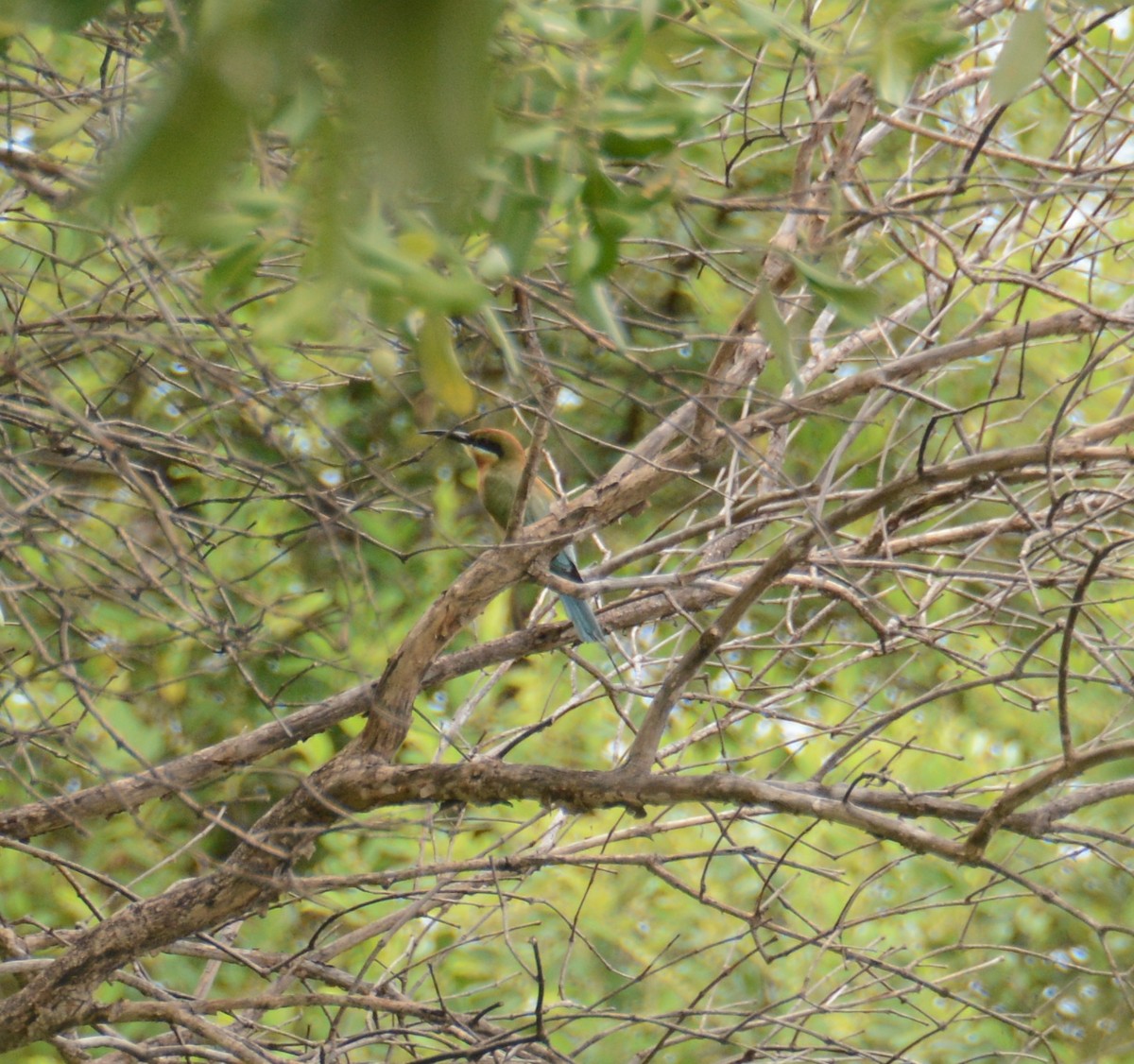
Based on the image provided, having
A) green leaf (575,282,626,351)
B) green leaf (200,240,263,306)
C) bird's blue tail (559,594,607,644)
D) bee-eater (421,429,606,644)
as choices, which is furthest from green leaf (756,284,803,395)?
bee-eater (421,429,606,644)

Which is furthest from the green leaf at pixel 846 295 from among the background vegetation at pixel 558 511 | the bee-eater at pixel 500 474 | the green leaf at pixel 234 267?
the bee-eater at pixel 500 474

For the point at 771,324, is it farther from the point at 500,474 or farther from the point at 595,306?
the point at 500,474

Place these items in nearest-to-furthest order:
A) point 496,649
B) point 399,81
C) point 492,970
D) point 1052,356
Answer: point 399,81 < point 496,649 < point 492,970 < point 1052,356

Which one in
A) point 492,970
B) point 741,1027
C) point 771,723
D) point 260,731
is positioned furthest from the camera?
point 771,723

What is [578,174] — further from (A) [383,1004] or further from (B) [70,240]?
(B) [70,240]

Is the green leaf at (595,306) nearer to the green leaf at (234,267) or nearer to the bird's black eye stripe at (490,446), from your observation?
the green leaf at (234,267)

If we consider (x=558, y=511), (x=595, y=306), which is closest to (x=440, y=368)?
(x=595, y=306)

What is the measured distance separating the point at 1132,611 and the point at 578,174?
4.52 m

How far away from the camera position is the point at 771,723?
4.96 m

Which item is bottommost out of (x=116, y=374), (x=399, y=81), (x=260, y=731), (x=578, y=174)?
(x=399, y=81)

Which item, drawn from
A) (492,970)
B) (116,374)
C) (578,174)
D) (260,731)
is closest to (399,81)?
(578,174)

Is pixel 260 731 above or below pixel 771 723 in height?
below

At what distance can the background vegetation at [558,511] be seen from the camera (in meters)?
1.08

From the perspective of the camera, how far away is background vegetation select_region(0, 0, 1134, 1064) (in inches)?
42.4
